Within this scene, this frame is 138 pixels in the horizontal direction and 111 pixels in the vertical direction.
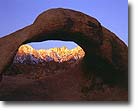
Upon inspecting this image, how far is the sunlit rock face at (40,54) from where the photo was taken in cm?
312

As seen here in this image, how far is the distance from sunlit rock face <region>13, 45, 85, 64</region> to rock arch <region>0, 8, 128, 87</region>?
46 mm

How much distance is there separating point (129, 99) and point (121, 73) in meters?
0.21

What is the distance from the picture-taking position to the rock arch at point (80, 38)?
3.17 metres

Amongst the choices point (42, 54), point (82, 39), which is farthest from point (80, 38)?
point (42, 54)

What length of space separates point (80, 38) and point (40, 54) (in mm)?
331

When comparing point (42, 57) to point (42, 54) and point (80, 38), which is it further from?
point (80, 38)

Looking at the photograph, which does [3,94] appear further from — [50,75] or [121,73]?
[121,73]

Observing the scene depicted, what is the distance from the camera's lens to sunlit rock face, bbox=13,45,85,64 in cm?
312

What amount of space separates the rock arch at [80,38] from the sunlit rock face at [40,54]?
5 centimetres

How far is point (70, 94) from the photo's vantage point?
320cm
